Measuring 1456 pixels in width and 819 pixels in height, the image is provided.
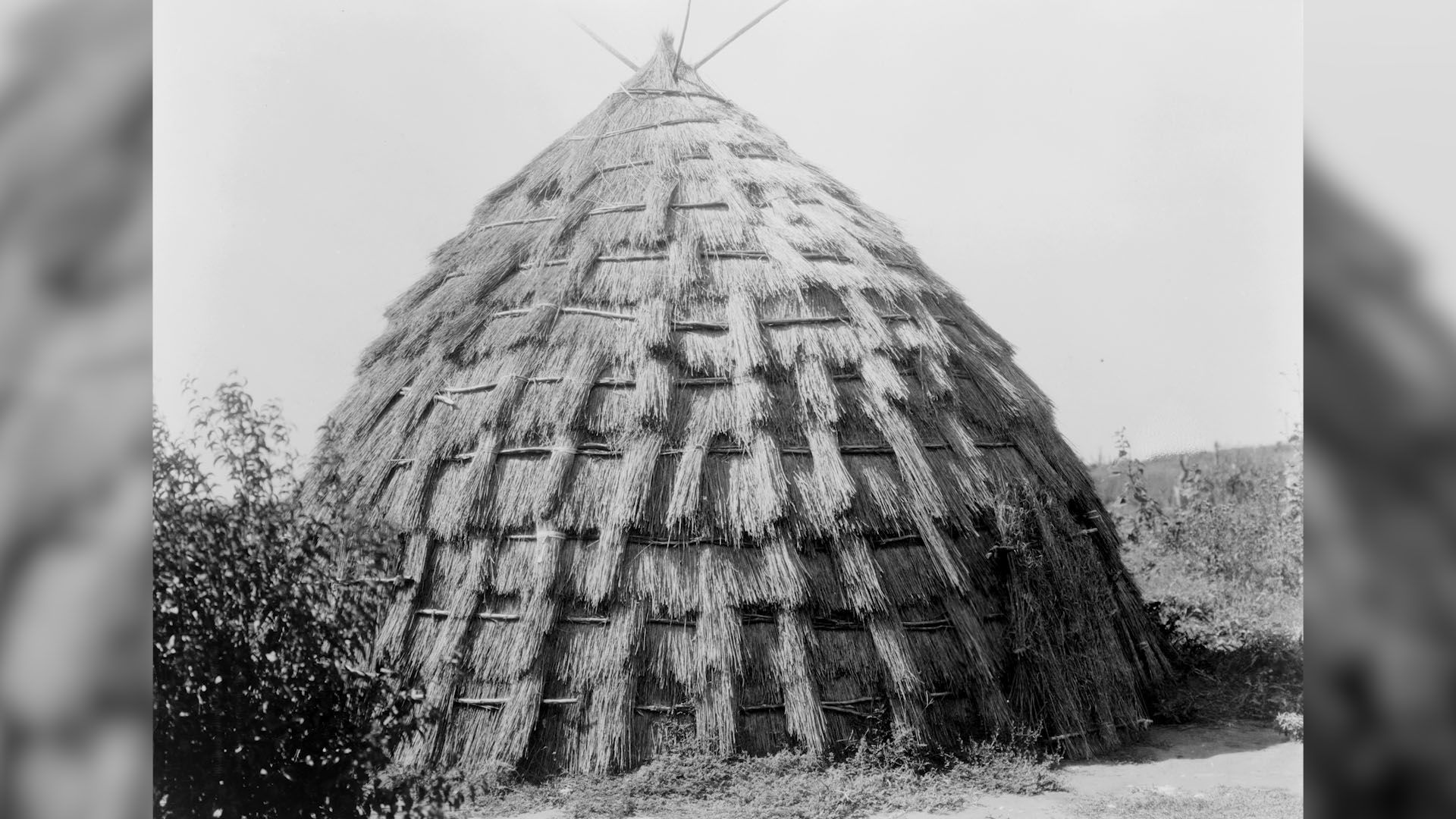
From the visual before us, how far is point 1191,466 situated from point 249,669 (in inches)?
297

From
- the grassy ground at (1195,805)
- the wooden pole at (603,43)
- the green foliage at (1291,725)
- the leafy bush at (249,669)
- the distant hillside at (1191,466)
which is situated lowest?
the grassy ground at (1195,805)

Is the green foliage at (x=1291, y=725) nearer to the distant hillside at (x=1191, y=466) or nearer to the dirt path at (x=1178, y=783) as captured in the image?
the dirt path at (x=1178, y=783)

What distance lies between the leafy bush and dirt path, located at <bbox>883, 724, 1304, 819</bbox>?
3.04m

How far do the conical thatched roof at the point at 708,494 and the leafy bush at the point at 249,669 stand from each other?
48 cm

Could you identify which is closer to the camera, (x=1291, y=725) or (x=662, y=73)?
(x=1291, y=725)

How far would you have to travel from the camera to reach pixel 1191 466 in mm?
8445

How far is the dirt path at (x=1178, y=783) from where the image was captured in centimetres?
539

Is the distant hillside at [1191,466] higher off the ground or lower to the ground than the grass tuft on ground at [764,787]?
higher

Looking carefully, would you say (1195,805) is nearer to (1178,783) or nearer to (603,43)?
(1178,783)

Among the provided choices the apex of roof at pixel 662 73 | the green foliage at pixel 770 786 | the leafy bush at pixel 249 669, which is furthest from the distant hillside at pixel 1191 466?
the leafy bush at pixel 249 669

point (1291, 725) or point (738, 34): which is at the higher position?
point (738, 34)

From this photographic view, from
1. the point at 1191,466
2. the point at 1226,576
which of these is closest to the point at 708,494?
the point at 1191,466

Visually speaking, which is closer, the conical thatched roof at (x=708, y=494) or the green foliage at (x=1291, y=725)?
the conical thatched roof at (x=708, y=494)
